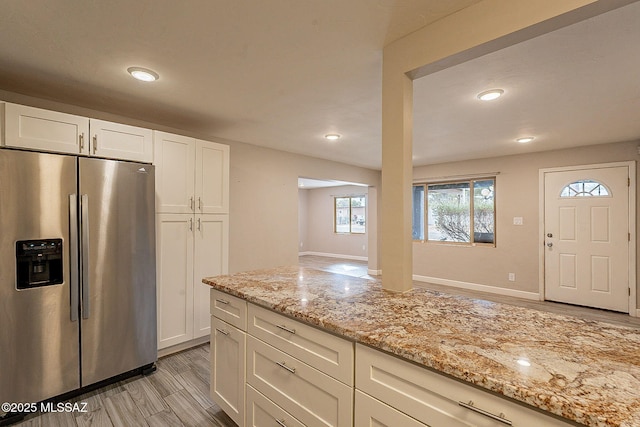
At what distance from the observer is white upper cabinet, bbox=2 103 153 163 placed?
196 cm

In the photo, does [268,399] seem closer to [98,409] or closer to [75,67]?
[98,409]

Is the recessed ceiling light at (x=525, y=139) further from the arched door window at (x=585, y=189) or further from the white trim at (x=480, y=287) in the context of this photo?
the white trim at (x=480, y=287)

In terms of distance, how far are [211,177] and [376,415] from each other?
2.73m

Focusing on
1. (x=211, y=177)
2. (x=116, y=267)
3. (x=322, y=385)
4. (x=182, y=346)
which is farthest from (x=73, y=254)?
(x=322, y=385)

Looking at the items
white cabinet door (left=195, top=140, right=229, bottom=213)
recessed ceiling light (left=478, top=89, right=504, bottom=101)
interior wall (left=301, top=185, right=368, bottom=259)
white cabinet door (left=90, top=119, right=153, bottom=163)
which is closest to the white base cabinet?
white cabinet door (left=195, top=140, right=229, bottom=213)

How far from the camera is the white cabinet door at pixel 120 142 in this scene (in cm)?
Answer: 230

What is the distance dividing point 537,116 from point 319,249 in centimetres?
769

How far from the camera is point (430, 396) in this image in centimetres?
95

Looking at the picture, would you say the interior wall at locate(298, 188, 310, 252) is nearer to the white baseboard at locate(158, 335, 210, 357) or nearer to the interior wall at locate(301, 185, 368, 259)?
the interior wall at locate(301, 185, 368, 259)

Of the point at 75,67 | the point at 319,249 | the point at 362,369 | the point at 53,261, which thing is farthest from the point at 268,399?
the point at 319,249

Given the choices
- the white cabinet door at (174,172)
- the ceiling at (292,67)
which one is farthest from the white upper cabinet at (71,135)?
the ceiling at (292,67)

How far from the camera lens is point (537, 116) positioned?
297 cm

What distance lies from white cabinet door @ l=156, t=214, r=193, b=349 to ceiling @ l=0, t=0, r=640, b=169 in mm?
1153

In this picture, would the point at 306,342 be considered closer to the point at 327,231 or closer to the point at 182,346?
the point at 182,346
